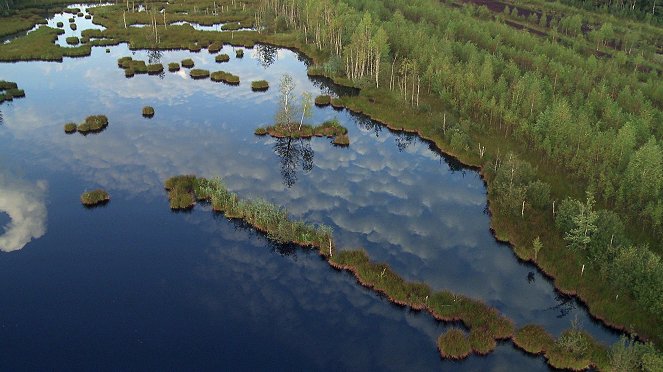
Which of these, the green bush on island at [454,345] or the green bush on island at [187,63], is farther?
the green bush on island at [187,63]

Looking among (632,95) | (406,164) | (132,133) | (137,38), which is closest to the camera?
(406,164)

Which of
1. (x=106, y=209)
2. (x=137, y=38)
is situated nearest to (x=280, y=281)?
(x=106, y=209)

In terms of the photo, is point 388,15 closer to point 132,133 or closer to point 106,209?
point 132,133

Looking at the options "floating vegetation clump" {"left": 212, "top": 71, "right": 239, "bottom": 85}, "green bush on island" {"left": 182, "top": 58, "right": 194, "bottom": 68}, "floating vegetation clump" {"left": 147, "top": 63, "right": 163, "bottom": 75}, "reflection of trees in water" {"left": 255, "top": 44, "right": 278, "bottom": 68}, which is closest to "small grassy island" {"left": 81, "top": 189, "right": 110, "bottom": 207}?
"floating vegetation clump" {"left": 212, "top": 71, "right": 239, "bottom": 85}

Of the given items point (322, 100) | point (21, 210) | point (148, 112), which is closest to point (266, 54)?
point (322, 100)

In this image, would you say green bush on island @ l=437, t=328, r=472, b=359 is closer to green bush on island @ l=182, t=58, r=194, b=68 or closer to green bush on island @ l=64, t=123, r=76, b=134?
green bush on island @ l=64, t=123, r=76, b=134

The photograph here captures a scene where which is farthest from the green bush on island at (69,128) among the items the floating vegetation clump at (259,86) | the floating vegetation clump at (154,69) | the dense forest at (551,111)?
the dense forest at (551,111)

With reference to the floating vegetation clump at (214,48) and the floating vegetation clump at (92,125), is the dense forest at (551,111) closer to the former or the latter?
the floating vegetation clump at (214,48)
